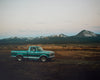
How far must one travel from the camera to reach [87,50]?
916cm

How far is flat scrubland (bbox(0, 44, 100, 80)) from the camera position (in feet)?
20.8

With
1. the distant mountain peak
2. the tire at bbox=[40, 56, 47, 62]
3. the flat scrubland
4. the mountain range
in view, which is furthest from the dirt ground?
the distant mountain peak

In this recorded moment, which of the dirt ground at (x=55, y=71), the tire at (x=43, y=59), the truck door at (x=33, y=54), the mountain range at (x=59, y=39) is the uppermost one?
the mountain range at (x=59, y=39)

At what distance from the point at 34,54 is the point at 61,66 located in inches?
91.7

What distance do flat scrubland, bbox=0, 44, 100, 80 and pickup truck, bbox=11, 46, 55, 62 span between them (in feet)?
1.20

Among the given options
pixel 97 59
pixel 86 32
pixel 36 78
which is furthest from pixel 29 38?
pixel 97 59

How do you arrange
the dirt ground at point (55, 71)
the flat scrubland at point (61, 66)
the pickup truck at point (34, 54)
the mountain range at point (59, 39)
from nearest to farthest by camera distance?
the dirt ground at point (55, 71)
the flat scrubland at point (61, 66)
the pickup truck at point (34, 54)
the mountain range at point (59, 39)

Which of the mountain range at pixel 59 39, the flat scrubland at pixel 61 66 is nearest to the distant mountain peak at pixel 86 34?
the mountain range at pixel 59 39

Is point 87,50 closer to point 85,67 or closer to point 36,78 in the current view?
point 85,67

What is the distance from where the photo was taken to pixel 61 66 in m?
7.64

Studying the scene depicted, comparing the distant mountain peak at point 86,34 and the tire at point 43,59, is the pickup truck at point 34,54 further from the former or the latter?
the distant mountain peak at point 86,34

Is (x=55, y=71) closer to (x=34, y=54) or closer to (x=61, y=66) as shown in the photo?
(x=61, y=66)

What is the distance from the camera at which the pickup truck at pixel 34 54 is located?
8.76m

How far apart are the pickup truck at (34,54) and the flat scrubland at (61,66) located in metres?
0.37
